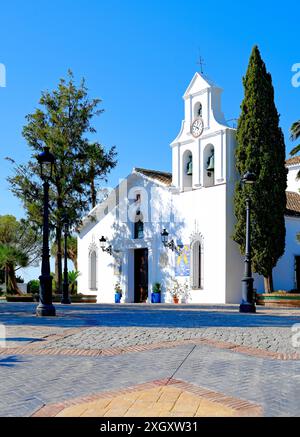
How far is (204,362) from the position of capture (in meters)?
7.21

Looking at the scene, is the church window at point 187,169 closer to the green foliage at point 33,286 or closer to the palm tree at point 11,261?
the palm tree at point 11,261

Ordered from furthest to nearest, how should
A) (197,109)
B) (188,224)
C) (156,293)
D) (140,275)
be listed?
(140,275) < (156,293) < (197,109) < (188,224)

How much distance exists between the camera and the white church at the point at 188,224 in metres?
24.4

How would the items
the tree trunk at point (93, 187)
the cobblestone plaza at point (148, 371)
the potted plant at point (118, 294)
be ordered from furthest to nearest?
1. the tree trunk at point (93, 187)
2. the potted plant at point (118, 294)
3. the cobblestone plaza at point (148, 371)

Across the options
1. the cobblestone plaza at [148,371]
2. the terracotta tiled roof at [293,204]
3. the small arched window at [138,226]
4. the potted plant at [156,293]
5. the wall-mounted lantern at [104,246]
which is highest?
the terracotta tiled roof at [293,204]

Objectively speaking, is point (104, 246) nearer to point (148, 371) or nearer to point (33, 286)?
point (33, 286)

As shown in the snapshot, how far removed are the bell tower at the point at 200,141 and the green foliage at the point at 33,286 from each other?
14.8 meters

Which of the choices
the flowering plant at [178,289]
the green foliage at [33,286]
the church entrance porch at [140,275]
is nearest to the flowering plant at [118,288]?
the church entrance porch at [140,275]

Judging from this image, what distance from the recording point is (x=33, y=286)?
1457 inches

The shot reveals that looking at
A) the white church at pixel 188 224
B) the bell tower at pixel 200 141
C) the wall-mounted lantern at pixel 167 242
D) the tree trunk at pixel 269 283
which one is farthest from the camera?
the wall-mounted lantern at pixel 167 242

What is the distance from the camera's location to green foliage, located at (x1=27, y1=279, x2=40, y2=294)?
1441 inches

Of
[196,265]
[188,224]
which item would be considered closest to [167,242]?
[188,224]

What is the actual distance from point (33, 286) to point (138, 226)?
1159 cm

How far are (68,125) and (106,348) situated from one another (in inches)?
907
